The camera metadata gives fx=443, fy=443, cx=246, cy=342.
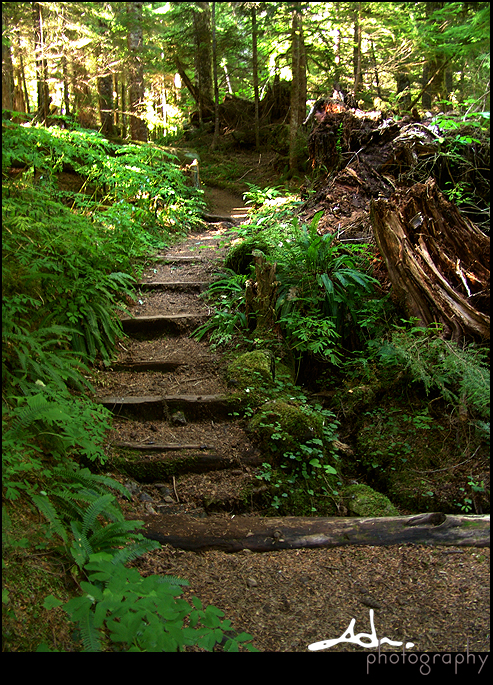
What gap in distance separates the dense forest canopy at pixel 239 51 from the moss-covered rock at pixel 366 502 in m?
2.61

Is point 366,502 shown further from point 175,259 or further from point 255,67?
point 255,67

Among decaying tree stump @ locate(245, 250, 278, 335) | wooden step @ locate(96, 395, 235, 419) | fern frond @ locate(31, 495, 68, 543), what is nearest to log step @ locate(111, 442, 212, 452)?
wooden step @ locate(96, 395, 235, 419)

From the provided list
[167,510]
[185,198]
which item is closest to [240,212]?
[185,198]

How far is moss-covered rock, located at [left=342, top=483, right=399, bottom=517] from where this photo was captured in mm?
2881

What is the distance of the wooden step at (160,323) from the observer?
5.04 meters

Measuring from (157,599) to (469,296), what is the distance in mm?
1966

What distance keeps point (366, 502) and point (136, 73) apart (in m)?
8.48

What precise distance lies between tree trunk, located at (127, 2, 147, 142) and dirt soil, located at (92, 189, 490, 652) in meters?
4.30

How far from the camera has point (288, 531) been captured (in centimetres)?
275

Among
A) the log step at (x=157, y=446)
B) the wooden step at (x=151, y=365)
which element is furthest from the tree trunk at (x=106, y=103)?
the log step at (x=157, y=446)

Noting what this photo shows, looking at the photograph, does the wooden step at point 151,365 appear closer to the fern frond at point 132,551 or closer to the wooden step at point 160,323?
the wooden step at point 160,323

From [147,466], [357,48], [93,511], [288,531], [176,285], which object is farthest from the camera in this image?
[176,285]

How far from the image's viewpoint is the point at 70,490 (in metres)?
2.51
